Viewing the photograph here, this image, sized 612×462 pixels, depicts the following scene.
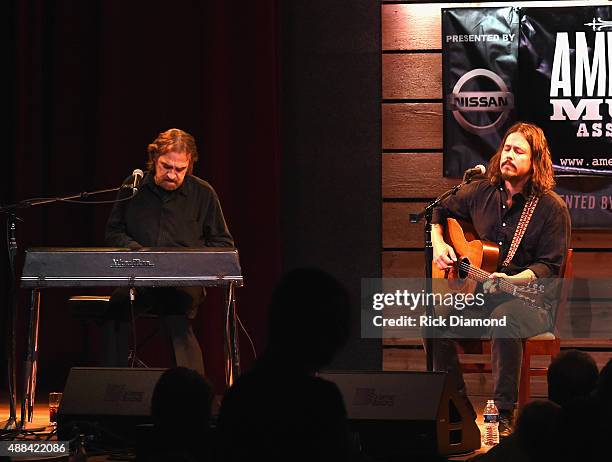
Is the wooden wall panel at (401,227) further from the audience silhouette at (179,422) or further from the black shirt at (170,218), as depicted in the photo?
the audience silhouette at (179,422)

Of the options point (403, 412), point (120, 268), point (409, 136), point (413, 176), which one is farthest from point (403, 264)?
point (403, 412)

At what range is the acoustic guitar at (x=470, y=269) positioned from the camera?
15.3 ft

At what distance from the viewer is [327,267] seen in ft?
19.8

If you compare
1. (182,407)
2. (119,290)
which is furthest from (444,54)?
(182,407)

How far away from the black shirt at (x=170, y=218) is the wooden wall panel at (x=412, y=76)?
1.37m

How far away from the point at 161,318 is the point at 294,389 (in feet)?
10.6

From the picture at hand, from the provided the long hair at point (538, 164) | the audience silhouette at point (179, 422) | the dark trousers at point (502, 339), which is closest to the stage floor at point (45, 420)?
the dark trousers at point (502, 339)

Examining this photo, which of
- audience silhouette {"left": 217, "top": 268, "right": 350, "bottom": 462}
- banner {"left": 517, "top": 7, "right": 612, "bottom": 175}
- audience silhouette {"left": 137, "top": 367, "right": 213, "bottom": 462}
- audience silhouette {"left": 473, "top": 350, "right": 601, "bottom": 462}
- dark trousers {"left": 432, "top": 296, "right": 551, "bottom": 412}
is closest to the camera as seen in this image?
audience silhouette {"left": 217, "top": 268, "right": 350, "bottom": 462}

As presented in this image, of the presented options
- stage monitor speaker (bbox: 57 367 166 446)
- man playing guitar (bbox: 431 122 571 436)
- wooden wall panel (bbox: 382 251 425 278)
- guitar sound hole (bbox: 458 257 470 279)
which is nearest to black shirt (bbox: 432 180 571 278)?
man playing guitar (bbox: 431 122 571 436)

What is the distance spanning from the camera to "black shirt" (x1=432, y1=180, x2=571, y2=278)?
15.6ft

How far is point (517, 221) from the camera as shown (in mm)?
4871

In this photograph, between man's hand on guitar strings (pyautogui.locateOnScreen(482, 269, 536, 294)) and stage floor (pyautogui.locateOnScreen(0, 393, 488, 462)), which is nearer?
stage floor (pyautogui.locateOnScreen(0, 393, 488, 462))

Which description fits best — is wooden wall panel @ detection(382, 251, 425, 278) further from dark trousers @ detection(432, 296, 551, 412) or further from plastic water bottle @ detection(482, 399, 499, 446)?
plastic water bottle @ detection(482, 399, 499, 446)

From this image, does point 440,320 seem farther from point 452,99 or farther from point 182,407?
point 182,407
